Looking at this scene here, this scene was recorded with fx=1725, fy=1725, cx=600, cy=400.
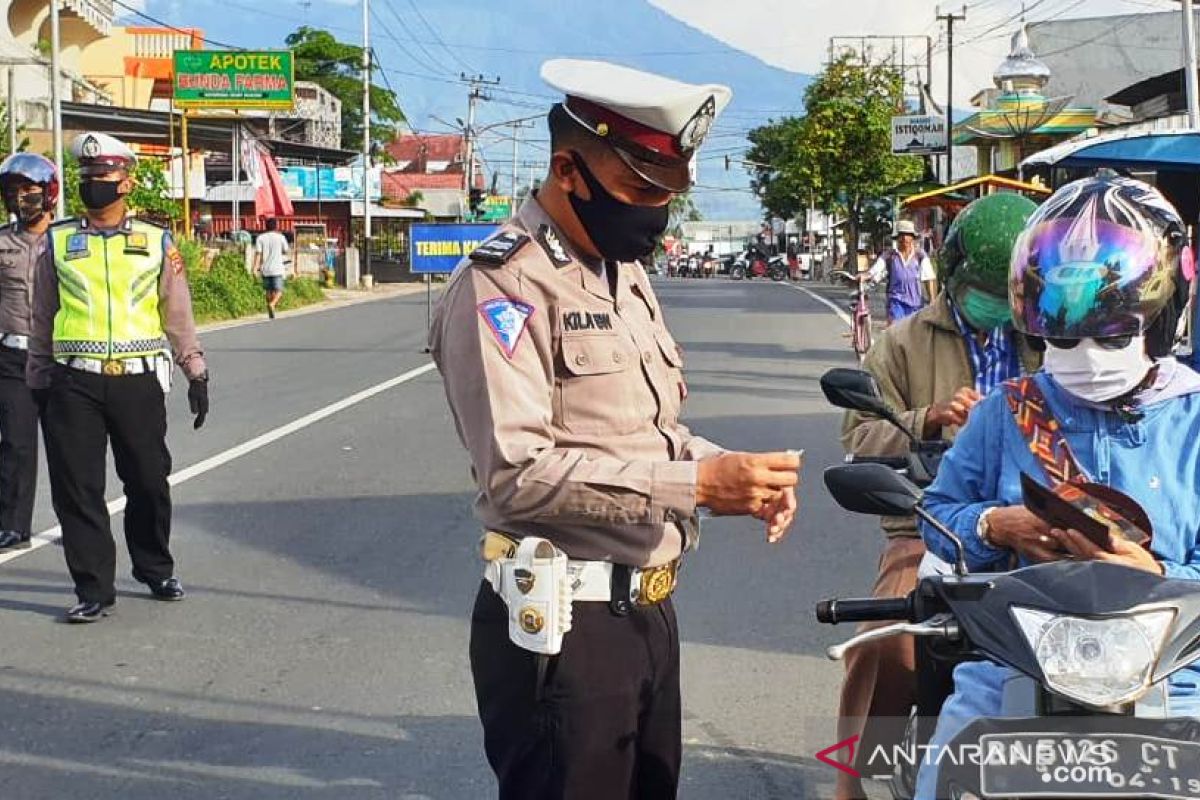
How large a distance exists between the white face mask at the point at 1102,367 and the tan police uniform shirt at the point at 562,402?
690 millimetres

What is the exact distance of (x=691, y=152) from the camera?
10.6 ft

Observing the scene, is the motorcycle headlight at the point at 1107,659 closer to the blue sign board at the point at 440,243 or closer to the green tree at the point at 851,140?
the blue sign board at the point at 440,243

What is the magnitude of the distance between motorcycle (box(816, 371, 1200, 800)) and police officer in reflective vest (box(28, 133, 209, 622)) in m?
5.24

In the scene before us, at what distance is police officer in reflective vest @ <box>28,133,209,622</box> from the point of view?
287 inches

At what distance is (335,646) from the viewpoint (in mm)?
6906

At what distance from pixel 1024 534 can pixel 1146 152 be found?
865 cm

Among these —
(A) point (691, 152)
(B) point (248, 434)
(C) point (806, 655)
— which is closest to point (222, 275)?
(B) point (248, 434)

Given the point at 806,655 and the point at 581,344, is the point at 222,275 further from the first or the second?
the point at 581,344

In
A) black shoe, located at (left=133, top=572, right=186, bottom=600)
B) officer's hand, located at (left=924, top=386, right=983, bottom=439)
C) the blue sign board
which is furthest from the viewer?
the blue sign board

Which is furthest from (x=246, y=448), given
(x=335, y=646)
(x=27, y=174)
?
(x=335, y=646)

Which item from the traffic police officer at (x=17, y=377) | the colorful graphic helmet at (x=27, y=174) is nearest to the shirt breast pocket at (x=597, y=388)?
the colorful graphic helmet at (x=27, y=174)

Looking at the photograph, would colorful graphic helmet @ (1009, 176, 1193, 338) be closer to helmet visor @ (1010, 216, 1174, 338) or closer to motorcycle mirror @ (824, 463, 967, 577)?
helmet visor @ (1010, 216, 1174, 338)

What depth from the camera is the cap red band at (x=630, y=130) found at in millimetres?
3137

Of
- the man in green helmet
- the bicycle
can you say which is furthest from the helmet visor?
the bicycle
